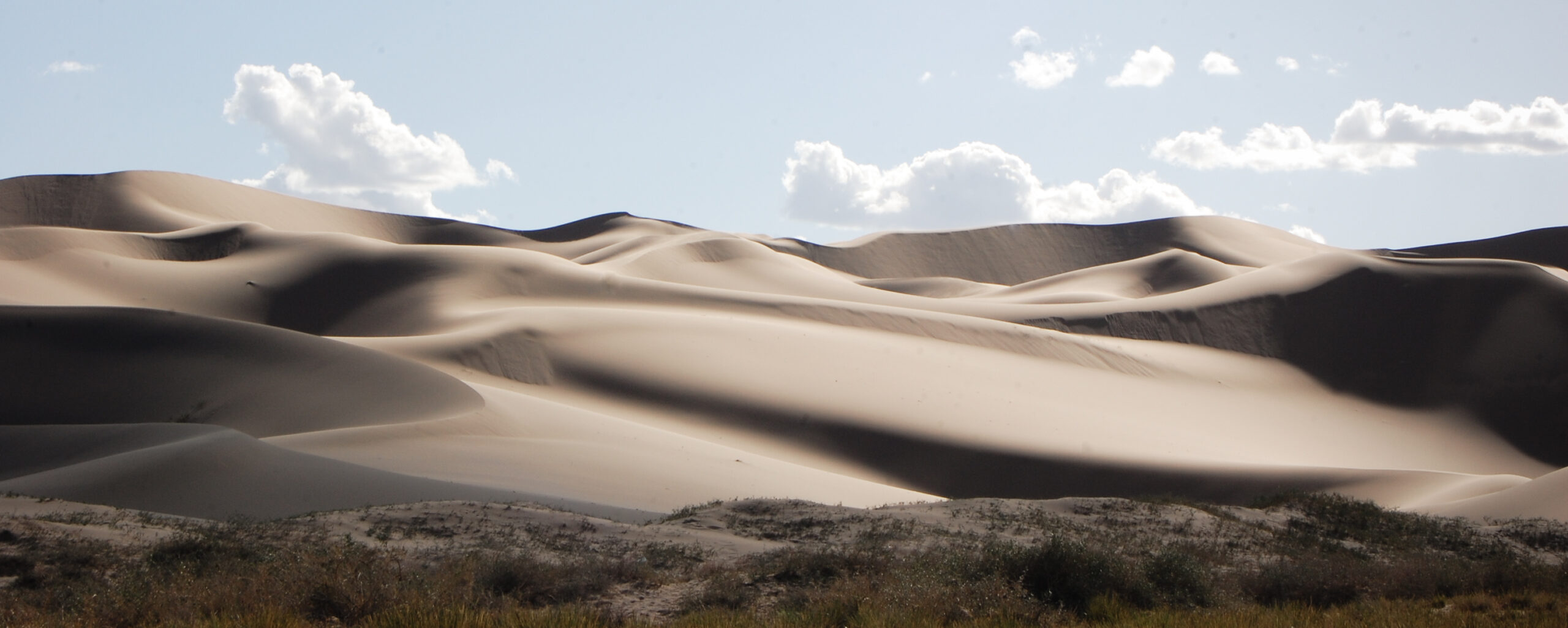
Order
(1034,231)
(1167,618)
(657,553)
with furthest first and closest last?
(1034,231)
(657,553)
(1167,618)

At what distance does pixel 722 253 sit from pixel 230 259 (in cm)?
3249

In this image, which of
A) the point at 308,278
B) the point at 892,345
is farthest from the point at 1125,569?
the point at 308,278

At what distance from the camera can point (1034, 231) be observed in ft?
359

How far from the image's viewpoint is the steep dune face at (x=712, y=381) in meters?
18.4

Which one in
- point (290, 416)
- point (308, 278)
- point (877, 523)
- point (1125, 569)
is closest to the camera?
point (1125, 569)

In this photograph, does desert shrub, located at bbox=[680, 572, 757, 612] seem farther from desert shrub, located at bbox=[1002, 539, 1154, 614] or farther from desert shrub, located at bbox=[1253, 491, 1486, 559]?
desert shrub, located at bbox=[1253, 491, 1486, 559]

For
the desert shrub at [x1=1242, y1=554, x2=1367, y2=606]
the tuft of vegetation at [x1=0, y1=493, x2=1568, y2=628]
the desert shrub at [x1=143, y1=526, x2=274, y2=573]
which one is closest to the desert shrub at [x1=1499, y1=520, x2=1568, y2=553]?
the tuft of vegetation at [x1=0, y1=493, x2=1568, y2=628]

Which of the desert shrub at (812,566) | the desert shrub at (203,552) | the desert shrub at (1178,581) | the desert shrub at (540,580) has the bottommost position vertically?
the desert shrub at (203,552)

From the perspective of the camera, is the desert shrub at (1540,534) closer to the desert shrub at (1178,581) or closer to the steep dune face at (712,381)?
the steep dune face at (712,381)

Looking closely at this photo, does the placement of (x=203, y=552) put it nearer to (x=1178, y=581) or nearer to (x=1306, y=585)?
(x=1178, y=581)

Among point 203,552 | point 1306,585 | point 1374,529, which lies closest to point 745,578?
point 203,552

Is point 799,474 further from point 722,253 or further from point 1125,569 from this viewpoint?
point 722,253

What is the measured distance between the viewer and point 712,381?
30547 mm

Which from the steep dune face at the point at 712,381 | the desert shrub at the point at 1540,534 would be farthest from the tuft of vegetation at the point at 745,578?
the steep dune face at the point at 712,381
